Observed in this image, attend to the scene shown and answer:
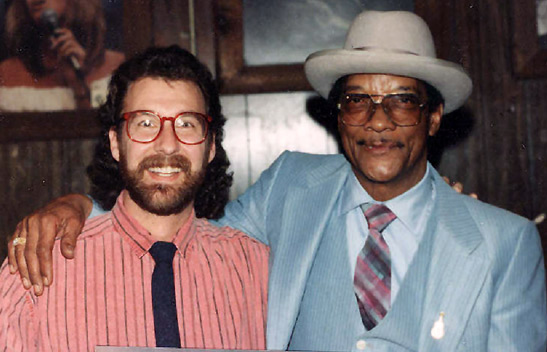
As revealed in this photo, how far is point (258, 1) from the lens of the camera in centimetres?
211

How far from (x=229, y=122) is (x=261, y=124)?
12cm

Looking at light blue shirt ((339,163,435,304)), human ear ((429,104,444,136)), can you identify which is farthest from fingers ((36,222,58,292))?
human ear ((429,104,444,136))

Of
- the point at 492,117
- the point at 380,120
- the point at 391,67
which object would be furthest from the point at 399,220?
the point at 492,117

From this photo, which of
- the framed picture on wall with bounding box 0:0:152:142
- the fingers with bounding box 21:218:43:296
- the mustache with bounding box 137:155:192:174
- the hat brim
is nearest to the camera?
the fingers with bounding box 21:218:43:296

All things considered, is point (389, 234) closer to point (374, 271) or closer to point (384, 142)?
point (374, 271)

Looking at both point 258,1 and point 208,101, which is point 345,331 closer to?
point 208,101

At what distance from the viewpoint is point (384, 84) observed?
1.69m

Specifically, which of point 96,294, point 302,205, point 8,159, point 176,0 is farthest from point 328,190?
point 8,159

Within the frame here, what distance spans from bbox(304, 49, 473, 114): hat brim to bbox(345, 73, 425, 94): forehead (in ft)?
0.05

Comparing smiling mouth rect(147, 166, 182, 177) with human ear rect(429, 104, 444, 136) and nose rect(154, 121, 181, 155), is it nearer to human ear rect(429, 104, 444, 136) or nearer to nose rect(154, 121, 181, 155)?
nose rect(154, 121, 181, 155)

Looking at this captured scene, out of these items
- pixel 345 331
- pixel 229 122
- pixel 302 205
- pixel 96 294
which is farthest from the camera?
pixel 229 122

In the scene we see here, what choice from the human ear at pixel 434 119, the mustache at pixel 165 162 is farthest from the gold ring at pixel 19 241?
the human ear at pixel 434 119

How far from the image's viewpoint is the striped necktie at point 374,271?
168cm

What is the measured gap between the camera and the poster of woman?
214 cm
